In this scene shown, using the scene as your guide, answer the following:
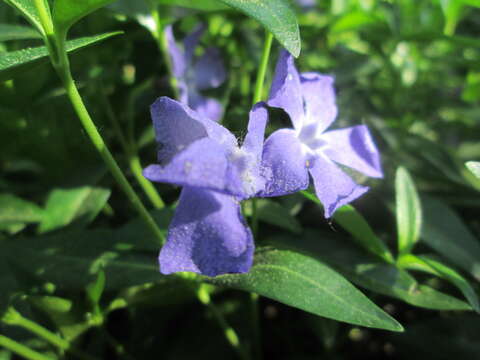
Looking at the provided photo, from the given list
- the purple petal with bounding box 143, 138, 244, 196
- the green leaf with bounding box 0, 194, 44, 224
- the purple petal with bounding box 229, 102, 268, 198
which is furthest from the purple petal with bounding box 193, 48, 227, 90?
the purple petal with bounding box 143, 138, 244, 196

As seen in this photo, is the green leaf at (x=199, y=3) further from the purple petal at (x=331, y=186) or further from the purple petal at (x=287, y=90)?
the purple petal at (x=331, y=186)

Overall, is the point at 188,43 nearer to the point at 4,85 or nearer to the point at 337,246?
the point at 4,85

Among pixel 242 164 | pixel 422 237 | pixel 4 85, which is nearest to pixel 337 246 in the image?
pixel 422 237

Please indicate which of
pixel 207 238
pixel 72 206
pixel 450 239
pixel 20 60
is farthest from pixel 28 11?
pixel 450 239

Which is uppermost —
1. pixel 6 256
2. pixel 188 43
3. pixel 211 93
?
pixel 188 43

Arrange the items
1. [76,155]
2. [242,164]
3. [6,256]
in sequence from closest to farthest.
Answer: [242,164], [6,256], [76,155]

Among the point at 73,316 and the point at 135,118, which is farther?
the point at 135,118

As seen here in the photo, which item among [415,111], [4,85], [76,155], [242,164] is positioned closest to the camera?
[242,164]

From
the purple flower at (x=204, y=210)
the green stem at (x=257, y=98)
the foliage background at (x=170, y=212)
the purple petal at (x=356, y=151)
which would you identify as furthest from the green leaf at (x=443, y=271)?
the purple flower at (x=204, y=210)
